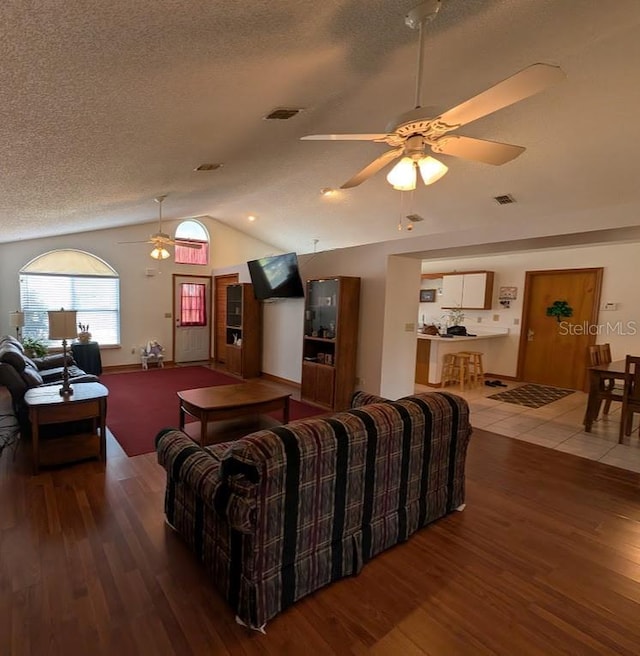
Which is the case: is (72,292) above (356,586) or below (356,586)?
above

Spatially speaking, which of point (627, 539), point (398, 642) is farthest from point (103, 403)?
point (627, 539)

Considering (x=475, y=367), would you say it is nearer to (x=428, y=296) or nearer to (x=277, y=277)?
(x=428, y=296)

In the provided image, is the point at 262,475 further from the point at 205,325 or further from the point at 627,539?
the point at 205,325

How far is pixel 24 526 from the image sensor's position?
89.5 inches

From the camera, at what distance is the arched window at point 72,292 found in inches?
248

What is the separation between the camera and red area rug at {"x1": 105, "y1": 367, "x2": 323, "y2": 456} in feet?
12.6

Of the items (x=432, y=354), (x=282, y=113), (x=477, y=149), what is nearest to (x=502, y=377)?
(x=432, y=354)

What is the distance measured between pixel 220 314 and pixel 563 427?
21.1 feet

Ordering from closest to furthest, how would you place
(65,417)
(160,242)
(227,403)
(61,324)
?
1. (65,417)
2. (61,324)
3. (227,403)
4. (160,242)

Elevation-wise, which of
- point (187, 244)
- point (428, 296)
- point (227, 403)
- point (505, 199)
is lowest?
point (227, 403)

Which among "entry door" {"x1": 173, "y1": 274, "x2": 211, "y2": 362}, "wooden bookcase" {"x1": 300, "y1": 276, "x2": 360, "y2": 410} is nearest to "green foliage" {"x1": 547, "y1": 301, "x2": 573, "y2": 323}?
"wooden bookcase" {"x1": 300, "y1": 276, "x2": 360, "y2": 410}

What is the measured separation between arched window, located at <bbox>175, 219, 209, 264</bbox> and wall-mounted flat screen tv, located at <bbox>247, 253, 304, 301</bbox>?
203 centimetres

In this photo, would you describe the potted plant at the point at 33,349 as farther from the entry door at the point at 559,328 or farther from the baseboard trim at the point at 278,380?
the entry door at the point at 559,328

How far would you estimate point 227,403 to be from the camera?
3.35m
